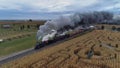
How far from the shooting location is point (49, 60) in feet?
148

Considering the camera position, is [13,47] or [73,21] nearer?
[13,47]

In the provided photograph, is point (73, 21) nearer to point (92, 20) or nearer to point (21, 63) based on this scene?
point (92, 20)

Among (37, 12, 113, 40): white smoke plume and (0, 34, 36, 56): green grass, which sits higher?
(37, 12, 113, 40): white smoke plume

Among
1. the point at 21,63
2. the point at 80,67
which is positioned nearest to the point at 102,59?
the point at 80,67

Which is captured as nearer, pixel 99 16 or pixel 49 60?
pixel 49 60

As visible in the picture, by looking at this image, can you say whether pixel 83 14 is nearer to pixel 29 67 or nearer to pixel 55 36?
pixel 55 36

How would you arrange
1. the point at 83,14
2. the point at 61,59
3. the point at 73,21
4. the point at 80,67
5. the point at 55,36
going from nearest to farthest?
the point at 80,67, the point at 61,59, the point at 55,36, the point at 73,21, the point at 83,14

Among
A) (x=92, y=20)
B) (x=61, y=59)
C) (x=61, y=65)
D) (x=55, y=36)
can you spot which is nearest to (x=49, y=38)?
(x=55, y=36)

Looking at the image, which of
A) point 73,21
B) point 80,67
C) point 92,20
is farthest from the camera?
point 92,20

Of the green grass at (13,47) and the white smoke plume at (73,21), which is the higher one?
the white smoke plume at (73,21)

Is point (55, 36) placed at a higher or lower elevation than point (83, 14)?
lower

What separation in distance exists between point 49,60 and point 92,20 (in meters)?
81.6

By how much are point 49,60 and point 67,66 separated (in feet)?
22.4

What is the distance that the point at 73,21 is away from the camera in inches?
4075
